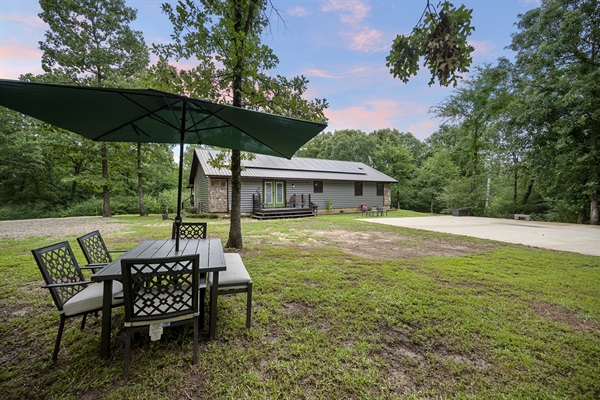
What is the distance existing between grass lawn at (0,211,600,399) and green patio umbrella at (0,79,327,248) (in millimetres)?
1395

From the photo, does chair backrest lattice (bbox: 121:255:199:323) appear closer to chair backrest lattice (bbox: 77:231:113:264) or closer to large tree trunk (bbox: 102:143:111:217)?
chair backrest lattice (bbox: 77:231:113:264)

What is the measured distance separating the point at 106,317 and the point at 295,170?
1450 centimetres

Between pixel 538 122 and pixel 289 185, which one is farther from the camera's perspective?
pixel 289 185

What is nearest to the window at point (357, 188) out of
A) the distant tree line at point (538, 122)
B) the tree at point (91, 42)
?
the distant tree line at point (538, 122)

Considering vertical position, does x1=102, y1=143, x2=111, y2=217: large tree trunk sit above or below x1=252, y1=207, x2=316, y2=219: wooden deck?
above

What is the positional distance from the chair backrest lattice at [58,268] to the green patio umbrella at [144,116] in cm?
103

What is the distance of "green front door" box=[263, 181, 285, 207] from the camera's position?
1455 centimetres

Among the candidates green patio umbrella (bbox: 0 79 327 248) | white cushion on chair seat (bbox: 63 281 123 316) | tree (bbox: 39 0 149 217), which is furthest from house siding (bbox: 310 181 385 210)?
white cushion on chair seat (bbox: 63 281 123 316)

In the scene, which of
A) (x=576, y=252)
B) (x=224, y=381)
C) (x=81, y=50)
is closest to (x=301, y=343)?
(x=224, y=381)

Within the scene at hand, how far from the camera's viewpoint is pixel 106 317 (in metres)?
1.87

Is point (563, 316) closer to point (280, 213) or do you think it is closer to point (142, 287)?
point (142, 287)

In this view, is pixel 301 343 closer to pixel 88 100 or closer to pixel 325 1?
pixel 88 100

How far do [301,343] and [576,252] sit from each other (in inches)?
285

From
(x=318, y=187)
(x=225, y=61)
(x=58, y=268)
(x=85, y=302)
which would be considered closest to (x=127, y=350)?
(x=85, y=302)
